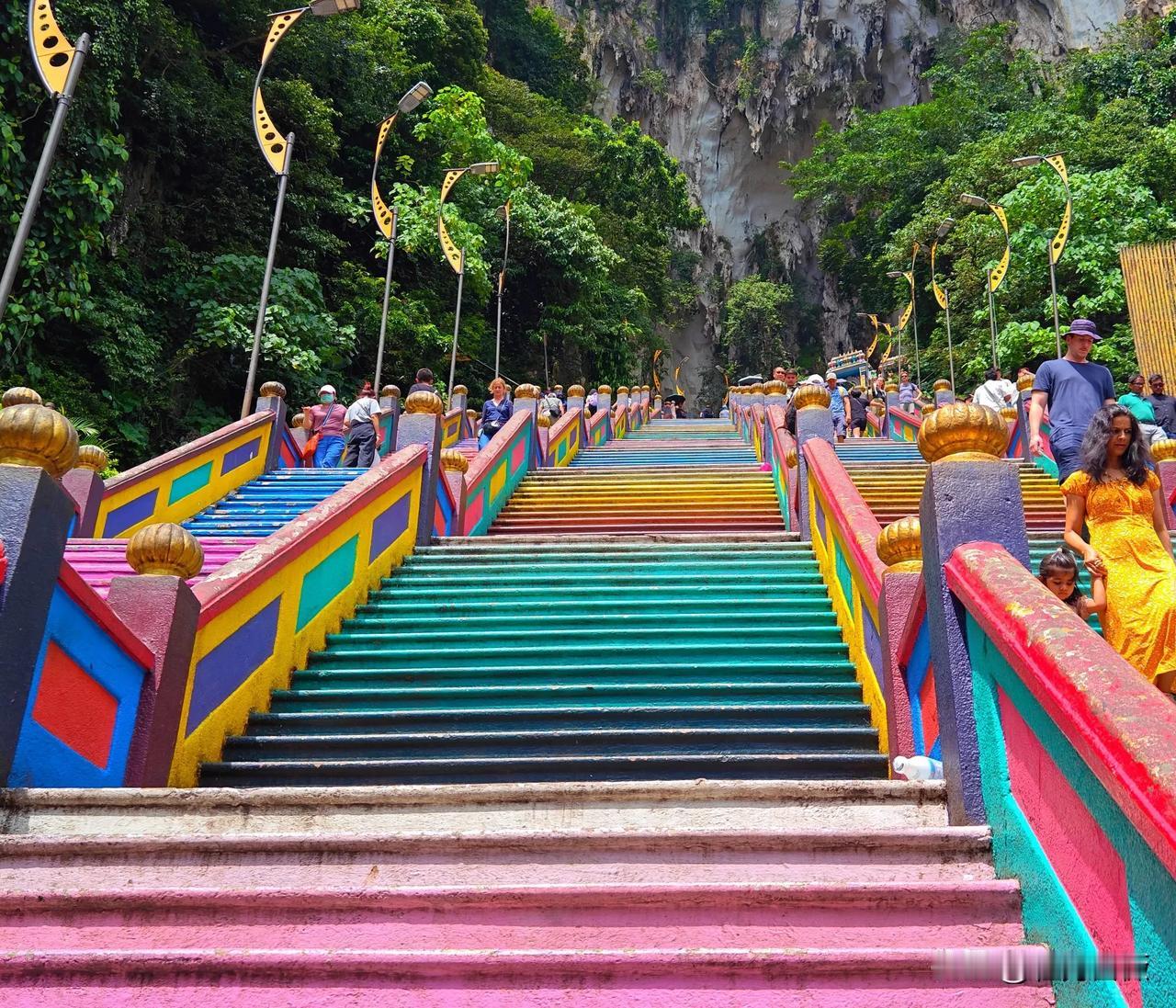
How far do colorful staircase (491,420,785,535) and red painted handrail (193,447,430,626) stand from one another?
2355 mm

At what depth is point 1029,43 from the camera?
44688mm

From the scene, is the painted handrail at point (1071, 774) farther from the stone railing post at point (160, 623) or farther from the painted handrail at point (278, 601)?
the painted handrail at point (278, 601)

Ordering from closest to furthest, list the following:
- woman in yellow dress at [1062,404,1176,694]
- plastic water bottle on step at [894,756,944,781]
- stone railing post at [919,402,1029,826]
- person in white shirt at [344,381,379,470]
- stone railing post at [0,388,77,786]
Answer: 1. stone railing post at [919,402,1029,826]
2. stone railing post at [0,388,77,786]
3. plastic water bottle on step at [894,756,944,781]
4. woman in yellow dress at [1062,404,1176,694]
5. person in white shirt at [344,381,379,470]

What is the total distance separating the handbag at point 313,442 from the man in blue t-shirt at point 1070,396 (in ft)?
27.6

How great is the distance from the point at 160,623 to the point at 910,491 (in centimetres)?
723

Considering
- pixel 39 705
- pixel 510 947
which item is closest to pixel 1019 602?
pixel 510 947

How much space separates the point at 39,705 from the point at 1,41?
13.9 metres

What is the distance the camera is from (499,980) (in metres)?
2.22

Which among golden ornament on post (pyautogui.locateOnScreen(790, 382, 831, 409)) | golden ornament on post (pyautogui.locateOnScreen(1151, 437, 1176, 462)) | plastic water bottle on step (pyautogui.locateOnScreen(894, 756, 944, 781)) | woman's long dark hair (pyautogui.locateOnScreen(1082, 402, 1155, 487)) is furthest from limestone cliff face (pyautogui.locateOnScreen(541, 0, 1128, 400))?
plastic water bottle on step (pyautogui.locateOnScreen(894, 756, 944, 781))

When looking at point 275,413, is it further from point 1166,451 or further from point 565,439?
point 1166,451

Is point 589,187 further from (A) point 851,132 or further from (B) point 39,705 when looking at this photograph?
(B) point 39,705

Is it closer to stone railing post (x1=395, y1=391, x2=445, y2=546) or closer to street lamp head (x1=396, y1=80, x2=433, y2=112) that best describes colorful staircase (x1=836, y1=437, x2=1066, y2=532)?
Result: stone railing post (x1=395, y1=391, x2=445, y2=546)

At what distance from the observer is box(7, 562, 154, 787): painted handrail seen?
10.6 feet

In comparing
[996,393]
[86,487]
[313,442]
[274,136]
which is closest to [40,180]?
[86,487]
